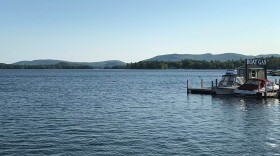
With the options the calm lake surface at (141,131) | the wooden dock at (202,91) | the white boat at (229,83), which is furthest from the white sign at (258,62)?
the calm lake surface at (141,131)

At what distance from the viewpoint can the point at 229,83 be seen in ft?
216

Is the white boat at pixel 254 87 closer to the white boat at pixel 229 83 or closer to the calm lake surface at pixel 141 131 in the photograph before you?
the white boat at pixel 229 83

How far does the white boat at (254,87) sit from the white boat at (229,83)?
2.97 metres

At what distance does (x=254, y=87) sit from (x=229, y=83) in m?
6.11

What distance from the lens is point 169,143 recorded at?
27469mm

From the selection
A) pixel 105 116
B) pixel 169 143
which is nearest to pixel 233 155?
pixel 169 143

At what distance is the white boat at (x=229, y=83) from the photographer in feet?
212

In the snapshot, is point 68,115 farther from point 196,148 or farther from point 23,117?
point 196,148

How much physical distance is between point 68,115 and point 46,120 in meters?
4.38

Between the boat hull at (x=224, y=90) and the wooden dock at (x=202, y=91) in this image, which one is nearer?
the boat hull at (x=224, y=90)

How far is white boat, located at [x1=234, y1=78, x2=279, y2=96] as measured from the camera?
197 feet

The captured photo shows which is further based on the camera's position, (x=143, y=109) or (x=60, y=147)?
(x=143, y=109)

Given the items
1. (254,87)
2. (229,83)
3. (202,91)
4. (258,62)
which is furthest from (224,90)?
(258,62)

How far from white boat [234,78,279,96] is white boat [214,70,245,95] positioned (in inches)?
117
